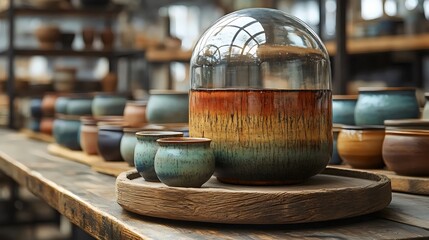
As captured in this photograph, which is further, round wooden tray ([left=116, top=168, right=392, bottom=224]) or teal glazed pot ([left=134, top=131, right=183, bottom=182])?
teal glazed pot ([left=134, top=131, right=183, bottom=182])

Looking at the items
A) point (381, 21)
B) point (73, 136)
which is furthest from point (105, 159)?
point (381, 21)

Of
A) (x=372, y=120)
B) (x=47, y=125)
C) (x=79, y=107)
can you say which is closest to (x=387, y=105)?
(x=372, y=120)

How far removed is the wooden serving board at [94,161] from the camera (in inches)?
61.9

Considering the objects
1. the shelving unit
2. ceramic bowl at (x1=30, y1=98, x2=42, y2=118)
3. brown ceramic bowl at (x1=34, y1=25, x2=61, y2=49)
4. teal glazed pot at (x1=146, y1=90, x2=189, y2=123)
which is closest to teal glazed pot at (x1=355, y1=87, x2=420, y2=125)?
teal glazed pot at (x1=146, y1=90, x2=189, y2=123)

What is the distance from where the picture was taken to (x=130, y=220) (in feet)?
3.38

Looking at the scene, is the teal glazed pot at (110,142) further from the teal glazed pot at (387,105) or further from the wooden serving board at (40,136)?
the wooden serving board at (40,136)

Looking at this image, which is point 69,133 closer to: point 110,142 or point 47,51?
point 110,142

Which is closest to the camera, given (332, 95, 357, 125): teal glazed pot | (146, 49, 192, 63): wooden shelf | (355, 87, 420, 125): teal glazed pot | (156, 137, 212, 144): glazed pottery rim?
(156, 137, 212, 144): glazed pottery rim

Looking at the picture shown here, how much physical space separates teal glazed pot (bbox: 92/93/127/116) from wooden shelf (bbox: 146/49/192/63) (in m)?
2.76

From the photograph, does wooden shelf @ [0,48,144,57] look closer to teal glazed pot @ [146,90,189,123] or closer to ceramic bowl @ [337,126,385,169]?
teal glazed pot @ [146,90,189,123]

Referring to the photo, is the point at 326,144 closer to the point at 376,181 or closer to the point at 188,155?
the point at 376,181

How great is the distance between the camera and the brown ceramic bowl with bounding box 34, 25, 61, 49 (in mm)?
3934

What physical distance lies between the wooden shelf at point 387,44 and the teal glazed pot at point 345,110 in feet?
6.42

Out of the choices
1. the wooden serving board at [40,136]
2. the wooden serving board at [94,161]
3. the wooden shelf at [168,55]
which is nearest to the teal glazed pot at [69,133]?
the wooden serving board at [94,161]
